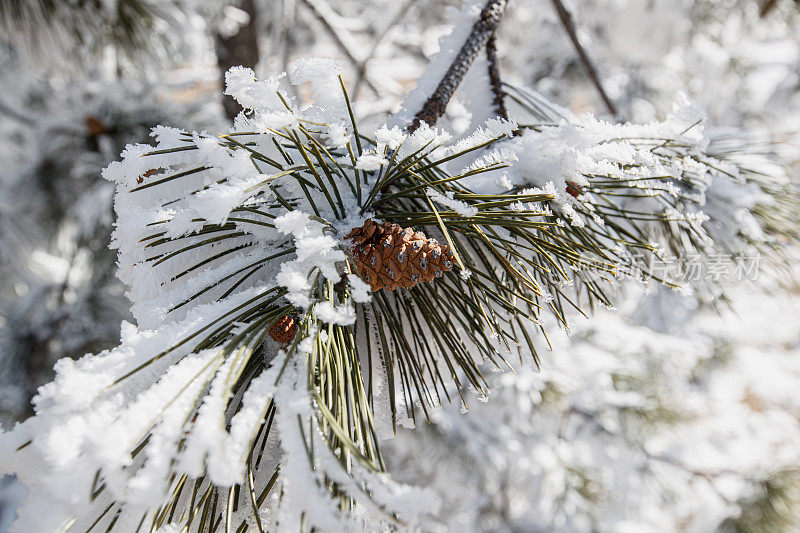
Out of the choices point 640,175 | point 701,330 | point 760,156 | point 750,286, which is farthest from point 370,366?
point 701,330

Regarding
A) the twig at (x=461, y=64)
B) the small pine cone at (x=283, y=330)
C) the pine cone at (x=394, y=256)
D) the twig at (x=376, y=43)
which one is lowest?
the small pine cone at (x=283, y=330)

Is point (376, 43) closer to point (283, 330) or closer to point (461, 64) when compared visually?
point (461, 64)

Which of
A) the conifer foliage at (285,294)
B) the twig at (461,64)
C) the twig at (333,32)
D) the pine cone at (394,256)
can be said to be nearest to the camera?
the conifer foliage at (285,294)

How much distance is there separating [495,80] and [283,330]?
0.41 metres

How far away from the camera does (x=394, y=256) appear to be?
38cm

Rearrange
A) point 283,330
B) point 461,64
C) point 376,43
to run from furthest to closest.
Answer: point 376,43 < point 461,64 < point 283,330

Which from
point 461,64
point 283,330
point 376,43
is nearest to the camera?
point 283,330

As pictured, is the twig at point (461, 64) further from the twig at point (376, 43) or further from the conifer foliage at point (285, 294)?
the twig at point (376, 43)

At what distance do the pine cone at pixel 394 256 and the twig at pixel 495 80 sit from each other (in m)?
0.25

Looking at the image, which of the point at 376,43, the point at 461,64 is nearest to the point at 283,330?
the point at 461,64

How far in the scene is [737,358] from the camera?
2.55 metres

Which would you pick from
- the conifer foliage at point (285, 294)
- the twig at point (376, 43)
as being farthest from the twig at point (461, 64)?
the twig at point (376, 43)

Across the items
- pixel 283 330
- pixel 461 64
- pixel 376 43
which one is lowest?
pixel 283 330

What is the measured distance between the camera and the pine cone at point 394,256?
1.25 ft
